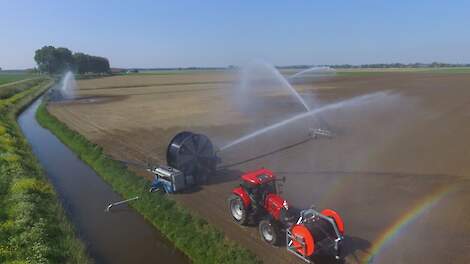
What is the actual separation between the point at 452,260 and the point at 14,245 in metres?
13.7

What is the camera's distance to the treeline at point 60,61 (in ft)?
511

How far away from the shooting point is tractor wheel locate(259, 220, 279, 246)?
11.4 meters

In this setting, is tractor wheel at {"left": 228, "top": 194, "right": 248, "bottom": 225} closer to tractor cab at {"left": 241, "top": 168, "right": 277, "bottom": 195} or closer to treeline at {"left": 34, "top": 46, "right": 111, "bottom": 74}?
tractor cab at {"left": 241, "top": 168, "right": 277, "bottom": 195}

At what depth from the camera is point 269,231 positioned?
1160 centimetres

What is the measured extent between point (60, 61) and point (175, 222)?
16805 centimetres

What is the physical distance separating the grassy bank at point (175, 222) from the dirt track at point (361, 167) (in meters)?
0.58

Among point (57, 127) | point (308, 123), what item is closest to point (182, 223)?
point (308, 123)

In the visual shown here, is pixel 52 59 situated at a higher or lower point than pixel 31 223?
higher

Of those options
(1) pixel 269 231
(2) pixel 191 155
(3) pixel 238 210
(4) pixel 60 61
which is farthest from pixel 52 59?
(1) pixel 269 231

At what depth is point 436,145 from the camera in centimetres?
2361

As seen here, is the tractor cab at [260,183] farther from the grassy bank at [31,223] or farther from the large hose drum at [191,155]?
the grassy bank at [31,223]

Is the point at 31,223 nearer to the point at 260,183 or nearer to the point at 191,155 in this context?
the point at 191,155

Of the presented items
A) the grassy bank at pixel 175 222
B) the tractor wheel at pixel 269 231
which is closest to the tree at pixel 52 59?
the grassy bank at pixel 175 222

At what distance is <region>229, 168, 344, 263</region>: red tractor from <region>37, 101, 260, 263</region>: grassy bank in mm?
1101
